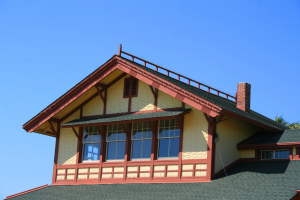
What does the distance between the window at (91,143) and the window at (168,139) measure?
135 inches

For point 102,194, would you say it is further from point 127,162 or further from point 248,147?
point 248,147

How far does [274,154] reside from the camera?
1900 cm

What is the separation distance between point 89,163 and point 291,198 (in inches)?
392

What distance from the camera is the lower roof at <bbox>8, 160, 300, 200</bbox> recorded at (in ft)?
50.4

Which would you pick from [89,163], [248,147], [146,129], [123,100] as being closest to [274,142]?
[248,147]

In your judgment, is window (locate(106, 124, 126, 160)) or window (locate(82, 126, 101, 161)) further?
window (locate(82, 126, 101, 161))

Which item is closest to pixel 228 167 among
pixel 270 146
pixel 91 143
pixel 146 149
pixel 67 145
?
pixel 270 146

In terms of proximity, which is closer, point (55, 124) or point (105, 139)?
point (105, 139)

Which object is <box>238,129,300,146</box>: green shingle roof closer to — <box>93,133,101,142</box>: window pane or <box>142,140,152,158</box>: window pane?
<box>142,140,152,158</box>: window pane

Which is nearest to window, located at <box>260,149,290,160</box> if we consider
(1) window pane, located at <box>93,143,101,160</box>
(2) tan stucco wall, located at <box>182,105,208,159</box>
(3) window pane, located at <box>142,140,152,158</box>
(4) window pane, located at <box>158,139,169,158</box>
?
(2) tan stucco wall, located at <box>182,105,208,159</box>

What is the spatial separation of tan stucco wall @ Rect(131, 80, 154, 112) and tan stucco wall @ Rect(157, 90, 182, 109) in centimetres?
38

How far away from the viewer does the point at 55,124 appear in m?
23.4

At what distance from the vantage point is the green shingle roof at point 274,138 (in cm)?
1883

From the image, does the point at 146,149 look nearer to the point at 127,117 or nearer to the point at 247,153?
the point at 127,117
